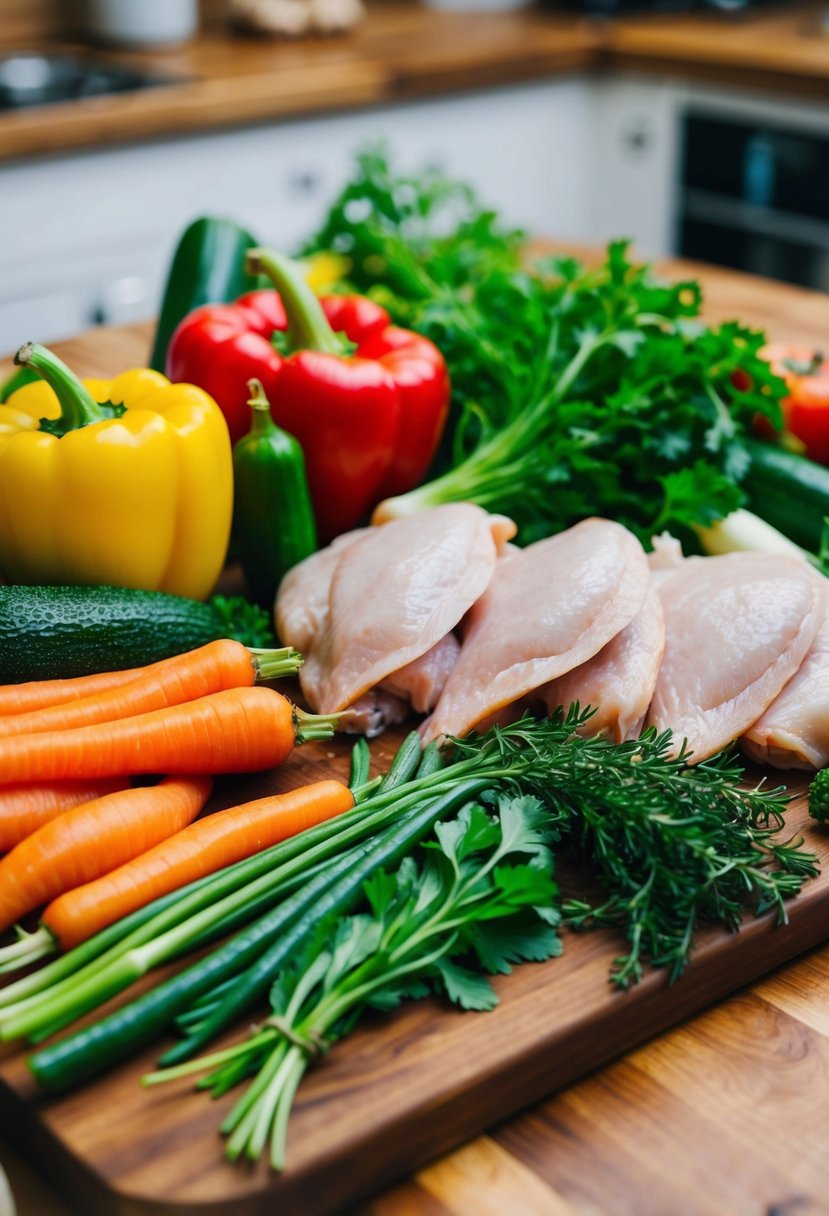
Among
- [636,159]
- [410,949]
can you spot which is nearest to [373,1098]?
[410,949]

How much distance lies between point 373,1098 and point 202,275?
136cm

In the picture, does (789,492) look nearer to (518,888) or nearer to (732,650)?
(732,650)

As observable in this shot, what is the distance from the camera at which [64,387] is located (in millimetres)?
1372

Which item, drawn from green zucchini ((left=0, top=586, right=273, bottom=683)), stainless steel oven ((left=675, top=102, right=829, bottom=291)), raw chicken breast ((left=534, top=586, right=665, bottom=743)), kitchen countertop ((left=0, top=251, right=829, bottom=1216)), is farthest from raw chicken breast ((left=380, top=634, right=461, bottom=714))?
stainless steel oven ((left=675, top=102, right=829, bottom=291))

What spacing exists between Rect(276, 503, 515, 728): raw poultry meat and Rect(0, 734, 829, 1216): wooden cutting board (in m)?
0.36

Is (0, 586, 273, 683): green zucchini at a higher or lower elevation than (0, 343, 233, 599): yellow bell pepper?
lower

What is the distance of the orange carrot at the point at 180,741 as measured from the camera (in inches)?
44.5

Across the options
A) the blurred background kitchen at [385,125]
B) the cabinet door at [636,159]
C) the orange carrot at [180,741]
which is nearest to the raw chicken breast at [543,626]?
the orange carrot at [180,741]

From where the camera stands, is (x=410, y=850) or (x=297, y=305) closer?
(x=410, y=850)

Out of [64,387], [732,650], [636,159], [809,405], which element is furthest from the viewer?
[636,159]

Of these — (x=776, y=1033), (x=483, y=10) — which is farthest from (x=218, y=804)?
(x=483, y=10)

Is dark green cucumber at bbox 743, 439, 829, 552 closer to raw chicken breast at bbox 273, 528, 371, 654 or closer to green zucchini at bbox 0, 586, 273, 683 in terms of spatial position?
raw chicken breast at bbox 273, 528, 371, 654

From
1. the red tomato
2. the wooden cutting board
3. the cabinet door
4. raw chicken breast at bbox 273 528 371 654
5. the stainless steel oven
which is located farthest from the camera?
the cabinet door

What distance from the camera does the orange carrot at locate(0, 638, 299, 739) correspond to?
1.19 meters
